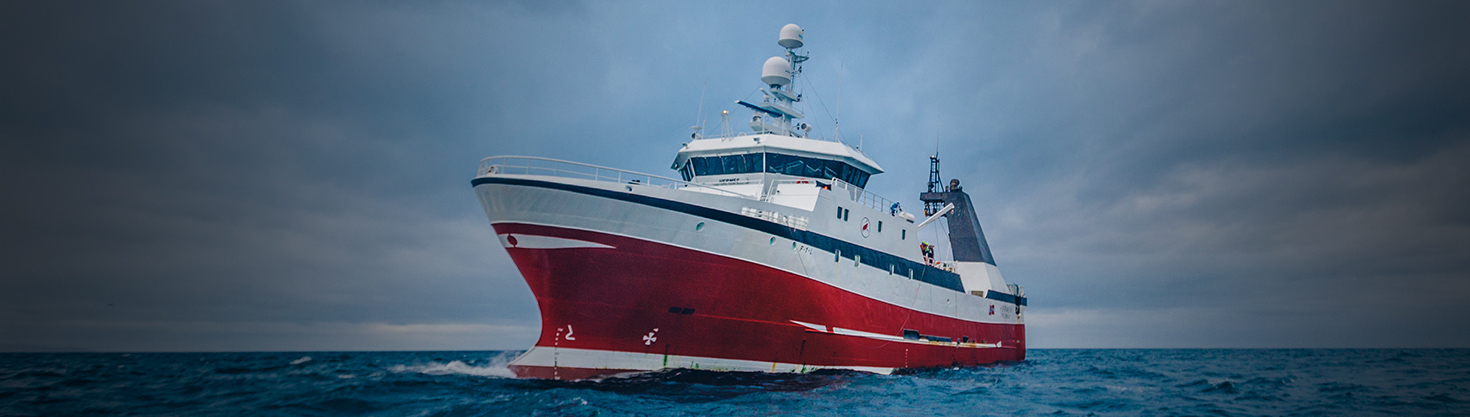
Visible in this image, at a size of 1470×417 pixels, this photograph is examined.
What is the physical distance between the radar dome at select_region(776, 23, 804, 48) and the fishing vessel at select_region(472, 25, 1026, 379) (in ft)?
12.9

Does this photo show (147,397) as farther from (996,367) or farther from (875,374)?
(996,367)

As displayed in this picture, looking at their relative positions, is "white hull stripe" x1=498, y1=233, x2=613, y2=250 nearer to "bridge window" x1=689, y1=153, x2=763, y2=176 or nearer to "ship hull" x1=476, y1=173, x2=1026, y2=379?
"ship hull" x1=476, y1=173, x2=1026, y2=379

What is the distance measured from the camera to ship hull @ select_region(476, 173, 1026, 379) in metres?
14.8

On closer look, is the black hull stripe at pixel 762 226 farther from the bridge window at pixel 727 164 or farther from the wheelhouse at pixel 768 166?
the bridge window at pixel 727 164

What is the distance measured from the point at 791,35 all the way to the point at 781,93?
6.30 feet

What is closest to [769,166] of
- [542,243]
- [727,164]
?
[727,164]

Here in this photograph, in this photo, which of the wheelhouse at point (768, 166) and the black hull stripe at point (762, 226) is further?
the wheelhouse at point (768, 166)

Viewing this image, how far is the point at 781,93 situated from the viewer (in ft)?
74.0

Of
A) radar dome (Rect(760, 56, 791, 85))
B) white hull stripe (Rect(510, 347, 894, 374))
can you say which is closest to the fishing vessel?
white hull stripe (Rect(510, 347, 894, 374))

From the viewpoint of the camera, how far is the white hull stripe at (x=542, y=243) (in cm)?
1484

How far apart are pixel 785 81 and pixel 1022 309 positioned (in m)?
18.8

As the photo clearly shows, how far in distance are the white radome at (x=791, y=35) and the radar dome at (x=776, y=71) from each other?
0.59m

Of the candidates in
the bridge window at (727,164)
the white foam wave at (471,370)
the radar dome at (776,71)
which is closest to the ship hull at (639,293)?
the white foam wave at (471,370)

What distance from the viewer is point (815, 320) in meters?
17.2
